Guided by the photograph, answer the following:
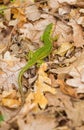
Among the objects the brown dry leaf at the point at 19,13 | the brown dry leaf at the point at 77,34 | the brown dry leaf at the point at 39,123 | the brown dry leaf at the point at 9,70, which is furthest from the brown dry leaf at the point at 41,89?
the brown dry leaf at the point at 19,13

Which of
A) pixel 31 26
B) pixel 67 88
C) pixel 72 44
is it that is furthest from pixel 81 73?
pixel 31 26

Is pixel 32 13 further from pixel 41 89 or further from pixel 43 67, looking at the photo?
pixel 41 89

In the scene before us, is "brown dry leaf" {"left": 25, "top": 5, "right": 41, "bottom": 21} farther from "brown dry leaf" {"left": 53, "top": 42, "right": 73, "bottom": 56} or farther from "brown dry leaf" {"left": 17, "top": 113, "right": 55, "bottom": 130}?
"brown dry leaf" {"left": 17, "top": 113, "right": 55, "bottom": 130}

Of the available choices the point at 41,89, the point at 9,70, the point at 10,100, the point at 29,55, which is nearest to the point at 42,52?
the point at 29,55

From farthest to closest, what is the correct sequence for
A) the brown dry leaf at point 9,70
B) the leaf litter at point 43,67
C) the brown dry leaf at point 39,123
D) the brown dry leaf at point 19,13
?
the brown dry leaf at point 19,13
the brown dry leaf at point 9,70
the leaf litter at point 43,67
the brown dry leaf at point 39,123

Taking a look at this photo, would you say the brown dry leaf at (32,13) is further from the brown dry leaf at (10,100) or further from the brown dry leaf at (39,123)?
the brown dry leaf at (39,123)

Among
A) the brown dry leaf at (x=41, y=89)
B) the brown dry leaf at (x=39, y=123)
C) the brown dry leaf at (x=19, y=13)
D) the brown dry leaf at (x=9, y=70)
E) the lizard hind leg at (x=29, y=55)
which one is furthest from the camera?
the brown dry leaf at (x=19, y=13)

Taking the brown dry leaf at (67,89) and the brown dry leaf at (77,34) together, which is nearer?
the brown dry leaf at (67,89)

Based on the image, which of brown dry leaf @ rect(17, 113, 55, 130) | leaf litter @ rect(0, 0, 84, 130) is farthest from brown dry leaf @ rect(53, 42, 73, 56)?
brown dry leaf @ rect(17, 113, 55, 130)

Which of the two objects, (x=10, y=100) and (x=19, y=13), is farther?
(x=19, y=13)
